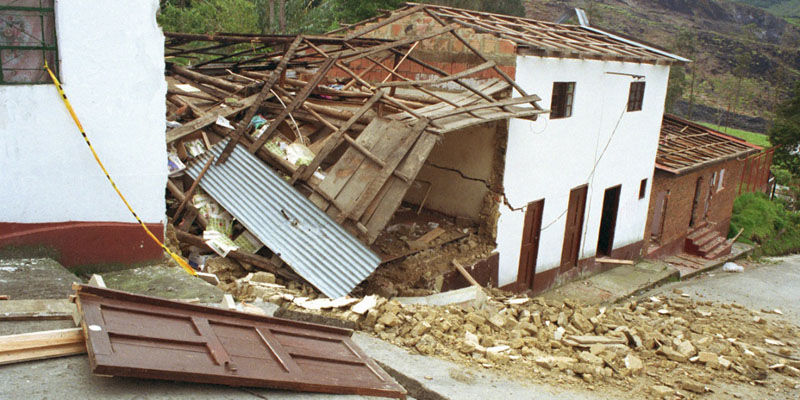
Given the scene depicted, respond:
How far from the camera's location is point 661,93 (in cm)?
1662

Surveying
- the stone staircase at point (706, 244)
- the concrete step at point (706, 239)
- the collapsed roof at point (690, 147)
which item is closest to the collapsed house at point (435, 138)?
the collapsed roof at point (690, 147)

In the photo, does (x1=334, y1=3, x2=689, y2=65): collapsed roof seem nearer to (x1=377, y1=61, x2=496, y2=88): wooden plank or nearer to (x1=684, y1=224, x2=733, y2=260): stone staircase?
(x1=377, y1=61, x2=496, y2=88): wooden plank

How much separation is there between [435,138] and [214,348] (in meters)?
4.91

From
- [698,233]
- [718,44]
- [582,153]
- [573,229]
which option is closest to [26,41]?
[582,153]

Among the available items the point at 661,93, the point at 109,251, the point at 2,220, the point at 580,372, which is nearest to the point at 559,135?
the point at 661,93

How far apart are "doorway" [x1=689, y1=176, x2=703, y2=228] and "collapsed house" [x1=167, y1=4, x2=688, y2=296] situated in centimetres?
377

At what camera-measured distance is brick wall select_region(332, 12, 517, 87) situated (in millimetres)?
11172

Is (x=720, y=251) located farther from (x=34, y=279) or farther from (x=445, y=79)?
(x=34, y=279)

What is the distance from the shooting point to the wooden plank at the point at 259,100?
9352mm

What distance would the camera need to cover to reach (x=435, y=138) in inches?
332

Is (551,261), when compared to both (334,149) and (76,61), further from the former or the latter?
(76,61)

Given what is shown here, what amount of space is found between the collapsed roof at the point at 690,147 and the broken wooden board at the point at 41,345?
15.6 m

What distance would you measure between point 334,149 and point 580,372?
459 cm

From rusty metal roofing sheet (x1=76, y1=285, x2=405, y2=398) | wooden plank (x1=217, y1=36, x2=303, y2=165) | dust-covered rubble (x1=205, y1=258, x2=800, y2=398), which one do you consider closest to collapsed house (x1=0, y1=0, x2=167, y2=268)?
dust-covered rubble (x1=205, y1=258, x2=800, y2=398)
